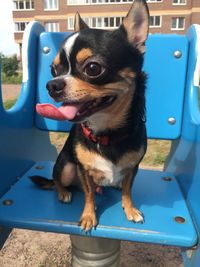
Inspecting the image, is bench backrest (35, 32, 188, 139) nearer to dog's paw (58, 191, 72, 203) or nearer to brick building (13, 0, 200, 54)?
dog's paw (58, 191, 72, 203)

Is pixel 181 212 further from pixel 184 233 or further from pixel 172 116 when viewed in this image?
pixel 172 116

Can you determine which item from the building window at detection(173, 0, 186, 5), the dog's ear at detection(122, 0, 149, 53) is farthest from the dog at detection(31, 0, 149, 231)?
the building window at detection(173, 0, 186, 5)

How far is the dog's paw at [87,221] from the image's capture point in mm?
1091

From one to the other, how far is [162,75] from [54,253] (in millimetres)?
1104

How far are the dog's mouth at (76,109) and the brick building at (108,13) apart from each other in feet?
63.3

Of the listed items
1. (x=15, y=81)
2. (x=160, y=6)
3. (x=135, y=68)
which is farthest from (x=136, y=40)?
(x=160, y=6)

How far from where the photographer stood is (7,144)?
139cm

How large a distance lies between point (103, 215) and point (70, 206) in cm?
14

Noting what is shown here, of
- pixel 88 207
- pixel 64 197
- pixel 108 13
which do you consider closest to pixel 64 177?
pixel 64 197

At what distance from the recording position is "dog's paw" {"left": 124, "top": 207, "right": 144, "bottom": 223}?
1.12 m

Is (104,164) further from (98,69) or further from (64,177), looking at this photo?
(98,69)

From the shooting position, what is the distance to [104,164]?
3.81 ft

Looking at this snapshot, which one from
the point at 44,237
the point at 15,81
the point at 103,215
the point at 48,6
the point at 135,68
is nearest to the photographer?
the point at 135,68

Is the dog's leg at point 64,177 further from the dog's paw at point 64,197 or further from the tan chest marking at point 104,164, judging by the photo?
the tan chest marking at point 104,164
